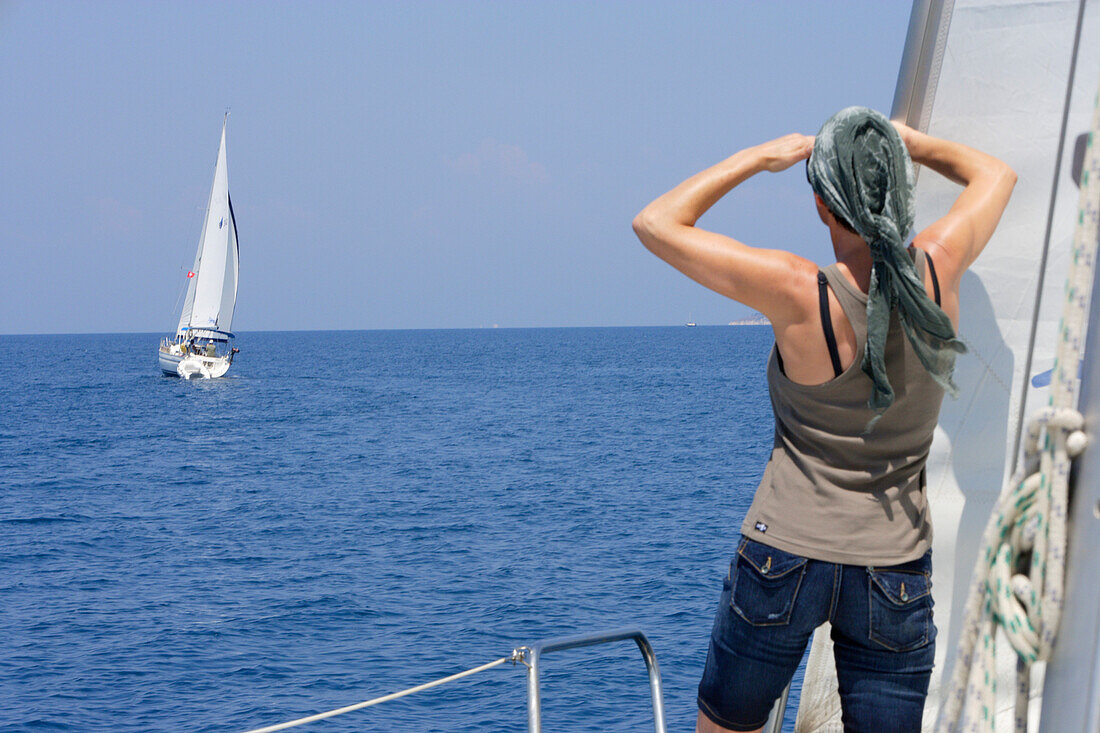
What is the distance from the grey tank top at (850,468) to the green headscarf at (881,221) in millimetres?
49

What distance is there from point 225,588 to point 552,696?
8.39 m

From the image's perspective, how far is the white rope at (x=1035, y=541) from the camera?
2.78 ft

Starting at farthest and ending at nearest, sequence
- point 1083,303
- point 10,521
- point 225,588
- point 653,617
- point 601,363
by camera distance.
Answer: point 601,363
point 10,521
point 225,588
point 653,617
point 1083,303

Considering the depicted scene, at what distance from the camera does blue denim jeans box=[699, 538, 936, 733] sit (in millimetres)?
1532

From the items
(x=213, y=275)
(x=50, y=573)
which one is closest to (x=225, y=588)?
(x=50, y=573)

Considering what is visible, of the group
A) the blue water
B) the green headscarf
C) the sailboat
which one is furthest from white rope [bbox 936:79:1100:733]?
the sailboat

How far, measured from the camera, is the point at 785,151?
158 cm

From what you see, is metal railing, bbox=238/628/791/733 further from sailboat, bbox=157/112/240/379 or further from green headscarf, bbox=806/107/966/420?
sailboat, bbox=157/112/240/379

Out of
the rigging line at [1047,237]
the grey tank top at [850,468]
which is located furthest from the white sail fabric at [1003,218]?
the grey tank top at [850,468]

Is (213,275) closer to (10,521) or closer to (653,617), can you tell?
(10,521)

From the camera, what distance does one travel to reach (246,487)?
31.1m

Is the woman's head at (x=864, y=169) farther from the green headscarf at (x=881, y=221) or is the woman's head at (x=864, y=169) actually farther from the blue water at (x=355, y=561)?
the blue water at (x=355, y=561)

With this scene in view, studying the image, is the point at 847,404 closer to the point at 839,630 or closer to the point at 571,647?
the point at 839,630

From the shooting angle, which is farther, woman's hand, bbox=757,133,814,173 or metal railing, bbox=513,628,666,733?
metal railing, bbox=513,628,666,733
